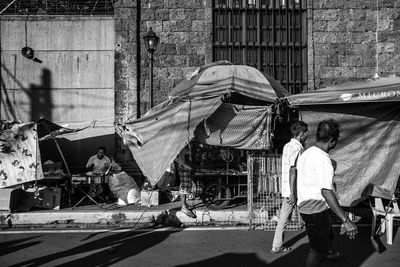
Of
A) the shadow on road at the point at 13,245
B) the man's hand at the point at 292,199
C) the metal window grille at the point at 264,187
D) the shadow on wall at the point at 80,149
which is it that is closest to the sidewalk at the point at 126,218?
the metal window grille at the point at 264,187

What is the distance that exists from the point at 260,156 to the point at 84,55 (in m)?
6.85

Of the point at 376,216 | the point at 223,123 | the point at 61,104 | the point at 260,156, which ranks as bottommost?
the point at 376,216

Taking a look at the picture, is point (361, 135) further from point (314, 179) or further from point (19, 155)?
point (19, 155)

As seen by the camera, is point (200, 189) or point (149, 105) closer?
point (200, 189)

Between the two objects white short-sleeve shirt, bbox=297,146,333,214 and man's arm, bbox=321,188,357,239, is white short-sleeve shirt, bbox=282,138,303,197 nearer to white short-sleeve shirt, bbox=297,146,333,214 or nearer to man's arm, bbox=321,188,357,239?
white short-sleeve shirt, bbox=297,146,333,214

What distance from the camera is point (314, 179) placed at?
4.08 meters

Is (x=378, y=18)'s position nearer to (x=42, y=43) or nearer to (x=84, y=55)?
(x=84, y=55)

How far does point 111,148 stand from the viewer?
12.2 metres

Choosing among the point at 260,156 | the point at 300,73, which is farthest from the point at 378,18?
the point at 260,156

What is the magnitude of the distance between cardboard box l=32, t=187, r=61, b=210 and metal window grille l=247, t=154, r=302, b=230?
440cm

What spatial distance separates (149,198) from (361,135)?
4810 millimetres

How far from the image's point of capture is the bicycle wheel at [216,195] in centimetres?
914

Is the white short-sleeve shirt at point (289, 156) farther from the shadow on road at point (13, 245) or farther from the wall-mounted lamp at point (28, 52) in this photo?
the wall-mounted lamp at point (28, 52)

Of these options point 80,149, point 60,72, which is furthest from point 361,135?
point 60,72
